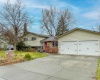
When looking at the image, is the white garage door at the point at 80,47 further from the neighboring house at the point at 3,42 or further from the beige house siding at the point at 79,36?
the neighboring house at the point at 3,42

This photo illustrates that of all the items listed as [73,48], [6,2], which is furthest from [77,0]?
[6,2]

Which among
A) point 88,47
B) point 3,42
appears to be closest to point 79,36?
point 88,47

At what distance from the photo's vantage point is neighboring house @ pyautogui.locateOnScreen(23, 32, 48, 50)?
30.8m

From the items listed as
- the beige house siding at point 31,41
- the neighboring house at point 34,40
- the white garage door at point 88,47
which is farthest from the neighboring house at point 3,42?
the white garage door at point 88,47

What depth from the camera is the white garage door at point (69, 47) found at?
2012 centimetres

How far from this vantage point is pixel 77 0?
15.2 m

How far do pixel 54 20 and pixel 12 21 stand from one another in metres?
18.9

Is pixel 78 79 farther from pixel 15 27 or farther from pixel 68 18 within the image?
pixel 68 18

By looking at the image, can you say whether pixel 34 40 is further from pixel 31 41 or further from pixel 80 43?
pixel 80 43

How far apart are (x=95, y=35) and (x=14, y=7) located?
1821 centimetres

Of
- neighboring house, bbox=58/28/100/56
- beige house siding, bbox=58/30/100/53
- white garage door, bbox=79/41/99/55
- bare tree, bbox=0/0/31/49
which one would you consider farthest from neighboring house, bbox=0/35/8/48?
white garage door, bbox=79/41/99/55

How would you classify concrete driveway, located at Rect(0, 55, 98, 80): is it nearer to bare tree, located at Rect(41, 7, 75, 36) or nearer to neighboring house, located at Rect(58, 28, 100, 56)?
neighboring house, located at Rect(58, 28, 100, 56)

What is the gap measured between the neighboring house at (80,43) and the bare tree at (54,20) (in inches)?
869

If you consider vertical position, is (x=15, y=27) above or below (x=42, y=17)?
below
